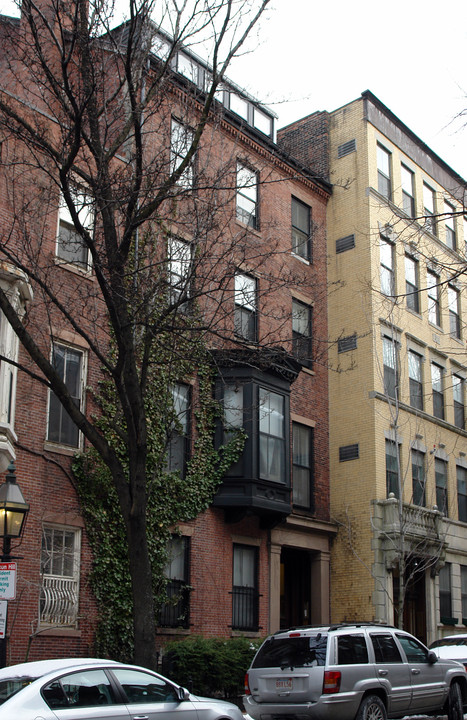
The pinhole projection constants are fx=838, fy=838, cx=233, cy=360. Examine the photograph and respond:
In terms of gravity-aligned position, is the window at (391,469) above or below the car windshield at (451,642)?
above

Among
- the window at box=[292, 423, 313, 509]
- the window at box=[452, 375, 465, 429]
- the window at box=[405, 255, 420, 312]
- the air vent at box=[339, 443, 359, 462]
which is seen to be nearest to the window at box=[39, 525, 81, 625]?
the window at box=[292, 423, 313, 509]

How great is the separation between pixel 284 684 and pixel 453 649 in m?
6.14

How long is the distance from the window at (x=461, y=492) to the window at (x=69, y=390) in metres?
16.0

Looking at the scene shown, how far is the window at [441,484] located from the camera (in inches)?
1092

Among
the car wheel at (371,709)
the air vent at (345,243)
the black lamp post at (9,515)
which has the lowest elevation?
the car wheel at (371,709)

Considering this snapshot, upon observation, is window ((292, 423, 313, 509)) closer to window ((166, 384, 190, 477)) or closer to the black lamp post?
window ((166, 384, 190, 477))

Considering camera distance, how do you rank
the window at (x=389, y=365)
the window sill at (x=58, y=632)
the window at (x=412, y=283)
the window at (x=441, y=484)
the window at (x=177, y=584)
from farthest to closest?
1. the window at (x=412, y=283)
2. the window at (x=441, y=484)
3. the window at (x=389, y=365)
4. the window at (x=177, y=584)
5. the window sill at (x=58, y=632)

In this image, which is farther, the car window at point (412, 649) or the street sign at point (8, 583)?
the car window at point (412, 649)

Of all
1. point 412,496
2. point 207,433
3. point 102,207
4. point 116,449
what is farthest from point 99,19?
point 412,496

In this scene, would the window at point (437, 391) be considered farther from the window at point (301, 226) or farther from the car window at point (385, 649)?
the car window at point (385, 649)

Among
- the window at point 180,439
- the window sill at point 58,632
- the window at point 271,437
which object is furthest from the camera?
the window at point 271,437

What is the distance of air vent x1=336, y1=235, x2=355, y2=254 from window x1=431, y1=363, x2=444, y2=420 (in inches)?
216

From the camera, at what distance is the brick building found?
15.4m

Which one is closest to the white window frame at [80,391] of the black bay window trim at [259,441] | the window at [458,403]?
the black bay window trim at [259,441]
